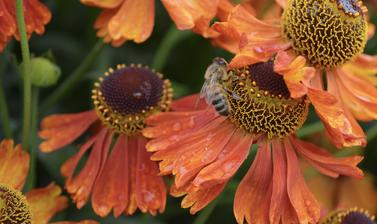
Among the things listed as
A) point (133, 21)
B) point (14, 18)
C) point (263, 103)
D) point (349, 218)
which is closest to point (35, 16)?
point (14, 18)

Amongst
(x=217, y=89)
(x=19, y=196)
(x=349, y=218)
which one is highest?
(x=217, y=89)

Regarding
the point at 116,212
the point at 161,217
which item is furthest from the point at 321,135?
the point at 116,212

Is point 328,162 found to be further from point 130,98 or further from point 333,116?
point 130,98

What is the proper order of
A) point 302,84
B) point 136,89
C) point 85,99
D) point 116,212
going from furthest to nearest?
point 85,99
point 136,89
point 116,212
point 302,84

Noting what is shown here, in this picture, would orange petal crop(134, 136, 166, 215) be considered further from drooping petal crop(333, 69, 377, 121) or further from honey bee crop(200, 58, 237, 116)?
drooping petal crop(333, 69, 377, 121)

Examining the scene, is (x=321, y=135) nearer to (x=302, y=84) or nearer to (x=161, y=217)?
(x=161, y=217)

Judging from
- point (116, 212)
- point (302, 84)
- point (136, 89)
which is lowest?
point (116, 212)
